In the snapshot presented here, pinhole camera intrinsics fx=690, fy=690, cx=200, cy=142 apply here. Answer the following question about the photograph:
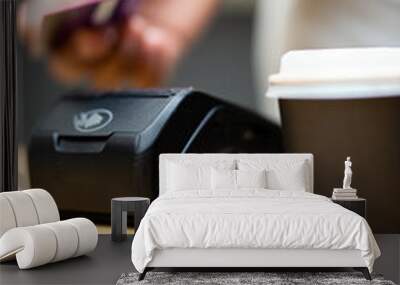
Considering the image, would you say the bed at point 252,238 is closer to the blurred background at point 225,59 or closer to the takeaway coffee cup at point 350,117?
the takeaway coffee cup at point 350,117

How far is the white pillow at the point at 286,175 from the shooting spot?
6.27 m

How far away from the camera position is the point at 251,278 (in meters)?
4.71

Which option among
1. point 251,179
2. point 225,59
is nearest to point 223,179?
point 251,179

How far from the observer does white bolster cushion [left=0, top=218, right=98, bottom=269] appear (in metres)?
4.93

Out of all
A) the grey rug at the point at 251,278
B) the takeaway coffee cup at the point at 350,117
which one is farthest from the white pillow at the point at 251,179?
the grey rug at the point at 251,278

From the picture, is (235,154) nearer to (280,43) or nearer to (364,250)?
(280,43)

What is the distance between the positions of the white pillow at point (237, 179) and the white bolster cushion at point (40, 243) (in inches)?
56.5

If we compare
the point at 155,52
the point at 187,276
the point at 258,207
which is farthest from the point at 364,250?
the point at 155,52

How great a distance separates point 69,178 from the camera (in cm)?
696

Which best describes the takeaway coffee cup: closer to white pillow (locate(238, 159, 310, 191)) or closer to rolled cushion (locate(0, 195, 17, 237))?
white pillow (locate(238, 159, 310, 191))

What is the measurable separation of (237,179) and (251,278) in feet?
5.16

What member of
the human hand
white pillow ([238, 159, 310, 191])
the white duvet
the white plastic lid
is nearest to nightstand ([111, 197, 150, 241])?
white pillow ([238, 159, 310, 191])

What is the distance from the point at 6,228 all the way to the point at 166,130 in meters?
2.08

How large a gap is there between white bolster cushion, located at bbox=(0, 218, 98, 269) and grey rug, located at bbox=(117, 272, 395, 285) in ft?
1.94
